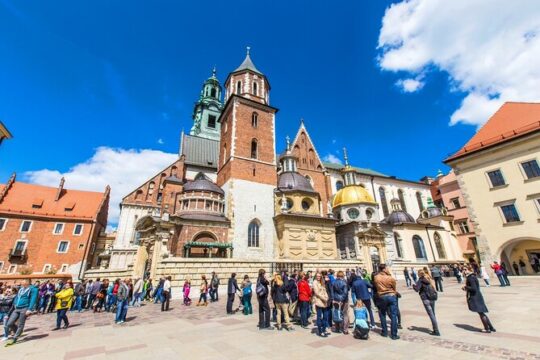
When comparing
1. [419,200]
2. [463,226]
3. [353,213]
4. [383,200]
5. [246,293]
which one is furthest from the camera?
[419,200]

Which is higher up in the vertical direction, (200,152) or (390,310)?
(200,152)

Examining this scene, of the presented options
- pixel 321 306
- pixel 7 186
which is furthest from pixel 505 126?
pixel 7 186

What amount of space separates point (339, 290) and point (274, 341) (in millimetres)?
2159

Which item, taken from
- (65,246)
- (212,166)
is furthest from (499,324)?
(65,246)

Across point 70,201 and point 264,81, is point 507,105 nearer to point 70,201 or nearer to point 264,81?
point 264,81

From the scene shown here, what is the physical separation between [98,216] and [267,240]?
24148 mm

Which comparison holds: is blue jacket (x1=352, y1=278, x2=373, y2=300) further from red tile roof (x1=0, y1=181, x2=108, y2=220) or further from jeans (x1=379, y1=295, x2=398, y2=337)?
red tile roof (x1=0, y1=181, x2=108, y2=220)

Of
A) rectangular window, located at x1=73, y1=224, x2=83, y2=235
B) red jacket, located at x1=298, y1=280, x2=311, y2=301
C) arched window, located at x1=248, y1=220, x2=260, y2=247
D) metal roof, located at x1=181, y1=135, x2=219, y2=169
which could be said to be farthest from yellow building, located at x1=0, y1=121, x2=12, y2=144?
metal roof, located at x1=181, y1=135, x2=219, y2=169

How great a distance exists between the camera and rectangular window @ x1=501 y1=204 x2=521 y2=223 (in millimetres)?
19375

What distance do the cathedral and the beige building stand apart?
25.8ft

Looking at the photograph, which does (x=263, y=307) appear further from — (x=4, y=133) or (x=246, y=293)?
(x=4, y=133)

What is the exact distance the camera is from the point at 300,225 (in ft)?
85.0

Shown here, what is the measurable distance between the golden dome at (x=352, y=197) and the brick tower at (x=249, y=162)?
391 inches

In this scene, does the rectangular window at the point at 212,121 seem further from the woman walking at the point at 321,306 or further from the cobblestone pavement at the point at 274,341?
the woman walking at the point at 321,306
